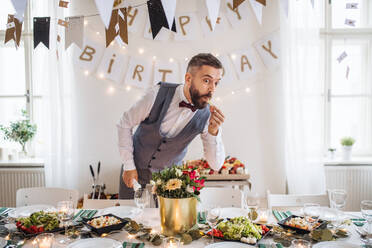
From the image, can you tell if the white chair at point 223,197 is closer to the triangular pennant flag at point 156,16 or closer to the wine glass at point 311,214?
the wine glass at point 311,214

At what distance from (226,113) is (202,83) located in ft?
Result: 4.24

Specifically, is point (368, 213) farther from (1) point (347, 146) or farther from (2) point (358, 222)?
(1) point (347, 146)

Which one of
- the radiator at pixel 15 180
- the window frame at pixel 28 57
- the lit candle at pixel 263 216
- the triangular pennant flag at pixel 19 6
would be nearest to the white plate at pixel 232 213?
the lit candle at pixel 263 216

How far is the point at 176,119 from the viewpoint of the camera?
84.5 inches

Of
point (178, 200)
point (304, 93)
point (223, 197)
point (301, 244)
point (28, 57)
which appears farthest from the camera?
point (28, 57)

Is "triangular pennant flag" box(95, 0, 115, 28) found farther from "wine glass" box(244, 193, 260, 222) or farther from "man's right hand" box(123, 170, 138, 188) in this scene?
"wine glass" box(244, 193, 260, 222)

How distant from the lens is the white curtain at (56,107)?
3.16 m

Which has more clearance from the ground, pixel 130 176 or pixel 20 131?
pixel 20 131

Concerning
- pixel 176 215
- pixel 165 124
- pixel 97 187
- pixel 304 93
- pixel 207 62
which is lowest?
pixel 97 187

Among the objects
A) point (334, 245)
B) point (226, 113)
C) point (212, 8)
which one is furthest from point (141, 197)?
point (226, 113)

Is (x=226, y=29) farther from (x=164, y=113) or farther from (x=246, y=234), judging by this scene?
(x=246, y=234)

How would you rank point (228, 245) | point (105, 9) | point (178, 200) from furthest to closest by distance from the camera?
point (105, 9)
point (178, 200)
point (228, 245)

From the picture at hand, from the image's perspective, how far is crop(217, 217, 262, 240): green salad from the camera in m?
1.37

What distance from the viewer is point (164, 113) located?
6.90 ft
